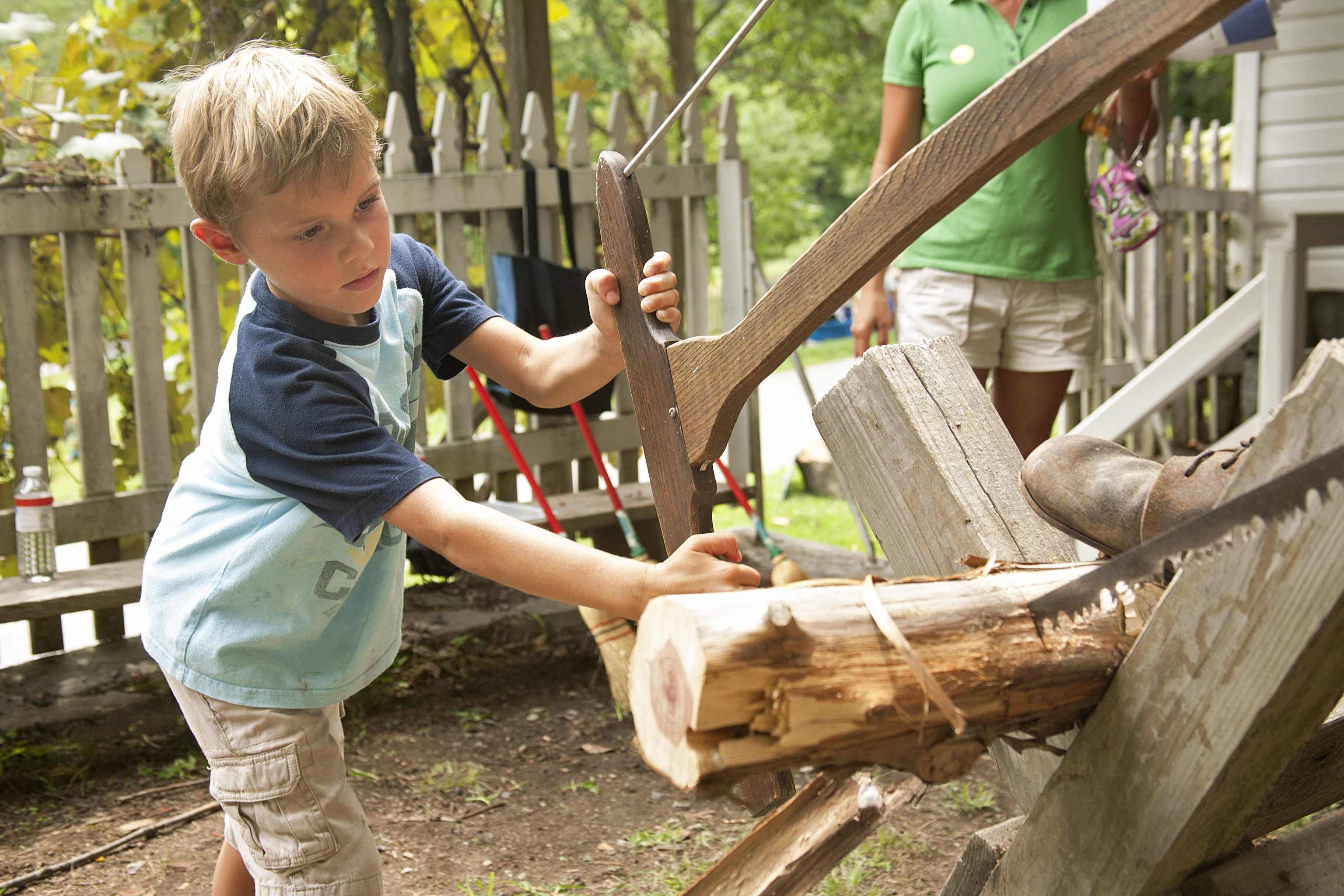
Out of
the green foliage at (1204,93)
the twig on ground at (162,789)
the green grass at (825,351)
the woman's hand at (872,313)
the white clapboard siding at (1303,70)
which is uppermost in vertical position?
the green foliage at (1204,93)

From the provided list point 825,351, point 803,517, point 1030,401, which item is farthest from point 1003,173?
point 825,351

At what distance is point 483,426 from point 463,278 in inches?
59.1

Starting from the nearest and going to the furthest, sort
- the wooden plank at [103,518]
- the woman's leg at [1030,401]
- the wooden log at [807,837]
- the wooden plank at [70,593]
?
the wooden log at [807,837]
the wooden plank at [70,593]
the woman's leg at [1030,401]
the wooden plank at [103,518]

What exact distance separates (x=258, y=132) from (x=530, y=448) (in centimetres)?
263

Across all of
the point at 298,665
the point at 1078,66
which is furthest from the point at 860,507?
the point at 298,665

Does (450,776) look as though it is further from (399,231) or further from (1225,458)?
(1225,458)

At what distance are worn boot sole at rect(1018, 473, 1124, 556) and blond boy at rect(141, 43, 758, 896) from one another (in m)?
0.46

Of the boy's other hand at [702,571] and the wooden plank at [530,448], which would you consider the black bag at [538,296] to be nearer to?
the wooden plank at [530,448]

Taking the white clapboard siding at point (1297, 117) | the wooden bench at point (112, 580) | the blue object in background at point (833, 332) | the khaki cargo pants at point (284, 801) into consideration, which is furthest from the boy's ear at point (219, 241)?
the blue object in background at point (833, 332)

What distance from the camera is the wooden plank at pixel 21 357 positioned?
324cm

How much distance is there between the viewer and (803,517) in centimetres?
646

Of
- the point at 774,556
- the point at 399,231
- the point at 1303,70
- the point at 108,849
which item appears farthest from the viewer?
the point at 1303,70

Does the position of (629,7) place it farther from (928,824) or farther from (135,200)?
(928,824)

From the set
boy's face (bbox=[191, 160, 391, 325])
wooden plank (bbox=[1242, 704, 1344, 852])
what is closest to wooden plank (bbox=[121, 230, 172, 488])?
boy's face (bbox=[191, 160, 391, 325])
